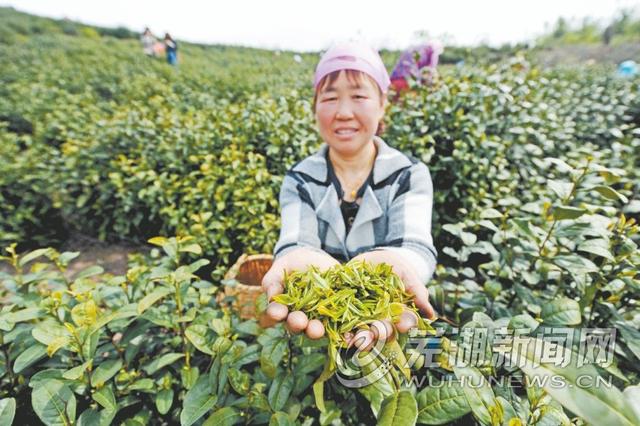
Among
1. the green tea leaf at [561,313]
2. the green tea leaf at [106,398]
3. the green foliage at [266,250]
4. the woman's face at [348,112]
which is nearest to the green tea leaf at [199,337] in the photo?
the green foliage at [266,250]

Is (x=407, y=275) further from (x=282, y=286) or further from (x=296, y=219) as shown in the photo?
(x=296, y=219)

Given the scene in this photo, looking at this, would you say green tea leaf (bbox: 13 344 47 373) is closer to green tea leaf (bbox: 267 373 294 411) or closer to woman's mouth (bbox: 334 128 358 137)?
green tea leaf (bbox: 267 373 294 411)

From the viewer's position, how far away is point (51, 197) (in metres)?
3.67

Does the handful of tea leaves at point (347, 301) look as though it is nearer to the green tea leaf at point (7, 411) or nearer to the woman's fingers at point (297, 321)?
the woman's fingers at point (297, 321)

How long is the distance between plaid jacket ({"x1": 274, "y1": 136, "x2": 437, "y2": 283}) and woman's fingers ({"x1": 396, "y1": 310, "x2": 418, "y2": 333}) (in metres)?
0.49

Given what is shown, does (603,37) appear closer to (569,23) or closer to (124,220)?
(569,23)

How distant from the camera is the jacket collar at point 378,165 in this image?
5.16ft

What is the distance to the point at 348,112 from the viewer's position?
143 cm

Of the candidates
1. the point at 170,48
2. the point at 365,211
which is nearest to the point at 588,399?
the point at 365,211

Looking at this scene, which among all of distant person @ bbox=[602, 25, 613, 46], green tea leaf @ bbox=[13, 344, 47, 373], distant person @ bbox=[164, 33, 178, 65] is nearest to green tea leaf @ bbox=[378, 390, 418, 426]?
green tea leaf @ bbox=[13, 344, 47, 373]

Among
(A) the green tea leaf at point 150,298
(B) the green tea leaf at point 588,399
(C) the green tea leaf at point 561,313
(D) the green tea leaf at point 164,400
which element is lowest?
(D) the green tea leaf at point 164,400

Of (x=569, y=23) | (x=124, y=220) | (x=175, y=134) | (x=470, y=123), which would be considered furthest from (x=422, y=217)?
(x=569, y=23)

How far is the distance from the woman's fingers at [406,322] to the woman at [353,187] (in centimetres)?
35

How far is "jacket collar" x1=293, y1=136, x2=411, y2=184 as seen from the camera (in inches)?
62.0
